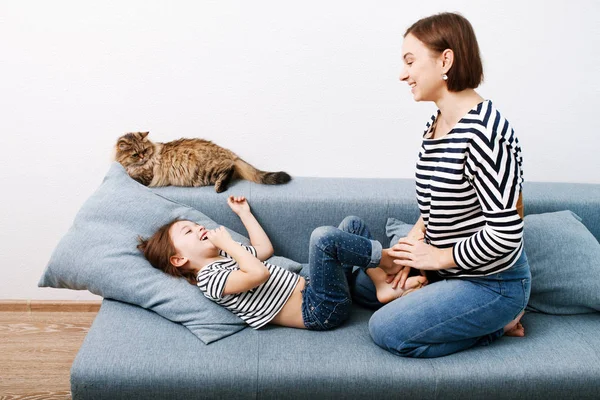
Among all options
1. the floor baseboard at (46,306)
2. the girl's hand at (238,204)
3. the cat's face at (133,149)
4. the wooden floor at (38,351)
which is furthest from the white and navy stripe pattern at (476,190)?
the floor baseboard at (46,306)

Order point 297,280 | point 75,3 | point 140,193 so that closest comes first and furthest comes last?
point 297,280 < point 140,193 < point 75,3

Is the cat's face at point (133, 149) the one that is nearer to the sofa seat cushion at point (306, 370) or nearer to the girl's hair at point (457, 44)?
the sofa seat cushion at point (306, 370)

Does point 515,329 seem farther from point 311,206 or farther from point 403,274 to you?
point 311,206

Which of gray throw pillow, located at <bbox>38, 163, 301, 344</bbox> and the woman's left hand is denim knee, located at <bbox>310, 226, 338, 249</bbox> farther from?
gray throw pillow, located at <bbox>38, 163, 301, 344</bbox>

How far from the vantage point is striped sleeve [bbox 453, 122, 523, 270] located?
4.87ft

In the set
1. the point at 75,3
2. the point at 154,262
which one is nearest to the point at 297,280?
the point at 154,262

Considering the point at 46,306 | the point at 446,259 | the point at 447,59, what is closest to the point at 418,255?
the point at 446,259

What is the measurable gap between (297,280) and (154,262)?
0.48 m

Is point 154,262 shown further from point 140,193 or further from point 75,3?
point 75,3

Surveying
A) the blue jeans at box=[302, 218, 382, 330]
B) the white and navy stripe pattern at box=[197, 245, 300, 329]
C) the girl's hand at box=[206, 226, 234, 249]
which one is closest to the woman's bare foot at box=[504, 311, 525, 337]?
the blue jeans at box=[302, 218, 382, 330]

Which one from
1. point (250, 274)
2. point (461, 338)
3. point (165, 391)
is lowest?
point (165, 391)

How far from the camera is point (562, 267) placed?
1.95 meters

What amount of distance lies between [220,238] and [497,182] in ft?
2.80

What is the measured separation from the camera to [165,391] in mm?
1594
